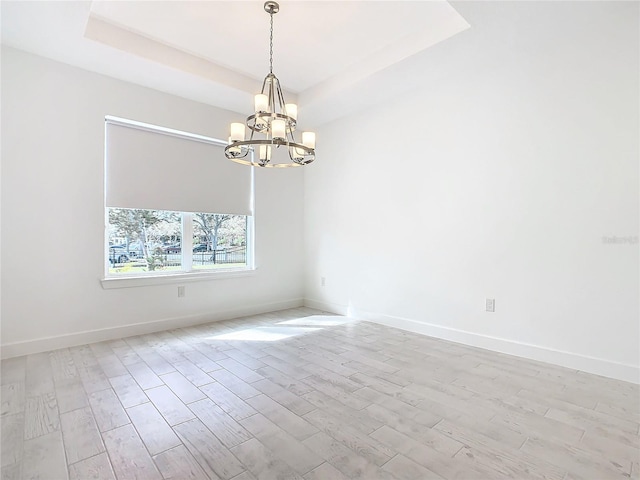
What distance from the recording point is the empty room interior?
1789mm

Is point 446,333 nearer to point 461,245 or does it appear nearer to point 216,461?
point 461,245

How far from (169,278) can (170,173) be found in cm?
122

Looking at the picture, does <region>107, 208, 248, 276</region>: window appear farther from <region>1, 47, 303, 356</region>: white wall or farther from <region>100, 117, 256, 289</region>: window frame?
<region>1, 47, 303, 356</region>: white wall

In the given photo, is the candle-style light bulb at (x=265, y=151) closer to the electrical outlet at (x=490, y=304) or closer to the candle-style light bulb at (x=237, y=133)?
the candle-style light bulb at (x=237, y=133)

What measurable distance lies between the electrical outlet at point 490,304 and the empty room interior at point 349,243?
0.04 feet

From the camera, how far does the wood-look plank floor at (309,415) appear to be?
1.54 metres

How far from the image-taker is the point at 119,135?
3488mm

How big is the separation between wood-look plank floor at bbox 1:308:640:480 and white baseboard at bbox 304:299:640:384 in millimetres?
106

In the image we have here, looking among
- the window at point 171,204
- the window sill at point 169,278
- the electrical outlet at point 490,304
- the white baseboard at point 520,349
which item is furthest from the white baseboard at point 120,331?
the electrical outlet at point 490,304

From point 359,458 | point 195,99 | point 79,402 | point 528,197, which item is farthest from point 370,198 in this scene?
point 79,402

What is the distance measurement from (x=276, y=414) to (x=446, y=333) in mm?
2162

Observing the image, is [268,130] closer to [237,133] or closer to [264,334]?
[237,133]

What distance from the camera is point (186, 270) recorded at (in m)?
4.03

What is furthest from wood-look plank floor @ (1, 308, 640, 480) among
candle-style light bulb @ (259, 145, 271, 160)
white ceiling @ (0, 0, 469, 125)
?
white ceiling @ (0, 0, 469, 125)
